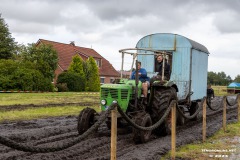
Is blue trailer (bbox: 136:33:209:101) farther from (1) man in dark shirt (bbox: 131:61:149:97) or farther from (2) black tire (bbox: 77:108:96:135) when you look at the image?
(2) black tire (bbox: 77:108:96:135)

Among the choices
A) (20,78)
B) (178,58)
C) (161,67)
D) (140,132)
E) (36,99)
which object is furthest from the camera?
(20,78)

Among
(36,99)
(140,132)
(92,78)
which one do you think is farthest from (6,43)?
(140,132)

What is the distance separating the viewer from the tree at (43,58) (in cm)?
3409

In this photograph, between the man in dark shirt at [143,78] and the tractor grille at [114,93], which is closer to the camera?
the tractor grille at [114,93]

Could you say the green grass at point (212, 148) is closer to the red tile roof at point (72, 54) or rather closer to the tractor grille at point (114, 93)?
the tractor grille at point (114, 93)

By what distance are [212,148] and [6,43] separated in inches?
1466

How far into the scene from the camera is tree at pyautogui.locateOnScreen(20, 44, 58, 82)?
1342 inches

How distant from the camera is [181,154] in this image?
7.43 meters

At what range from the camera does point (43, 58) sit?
36438 mm

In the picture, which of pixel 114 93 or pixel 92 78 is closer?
pixel 114 93

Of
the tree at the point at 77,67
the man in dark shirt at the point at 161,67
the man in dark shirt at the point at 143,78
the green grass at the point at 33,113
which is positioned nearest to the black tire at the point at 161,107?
the man in dark shirt at the point at 143,78

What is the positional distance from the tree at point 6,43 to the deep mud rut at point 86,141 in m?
31.2

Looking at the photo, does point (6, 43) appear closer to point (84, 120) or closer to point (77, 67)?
point (77, 67)

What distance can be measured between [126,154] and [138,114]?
63.5 inches
